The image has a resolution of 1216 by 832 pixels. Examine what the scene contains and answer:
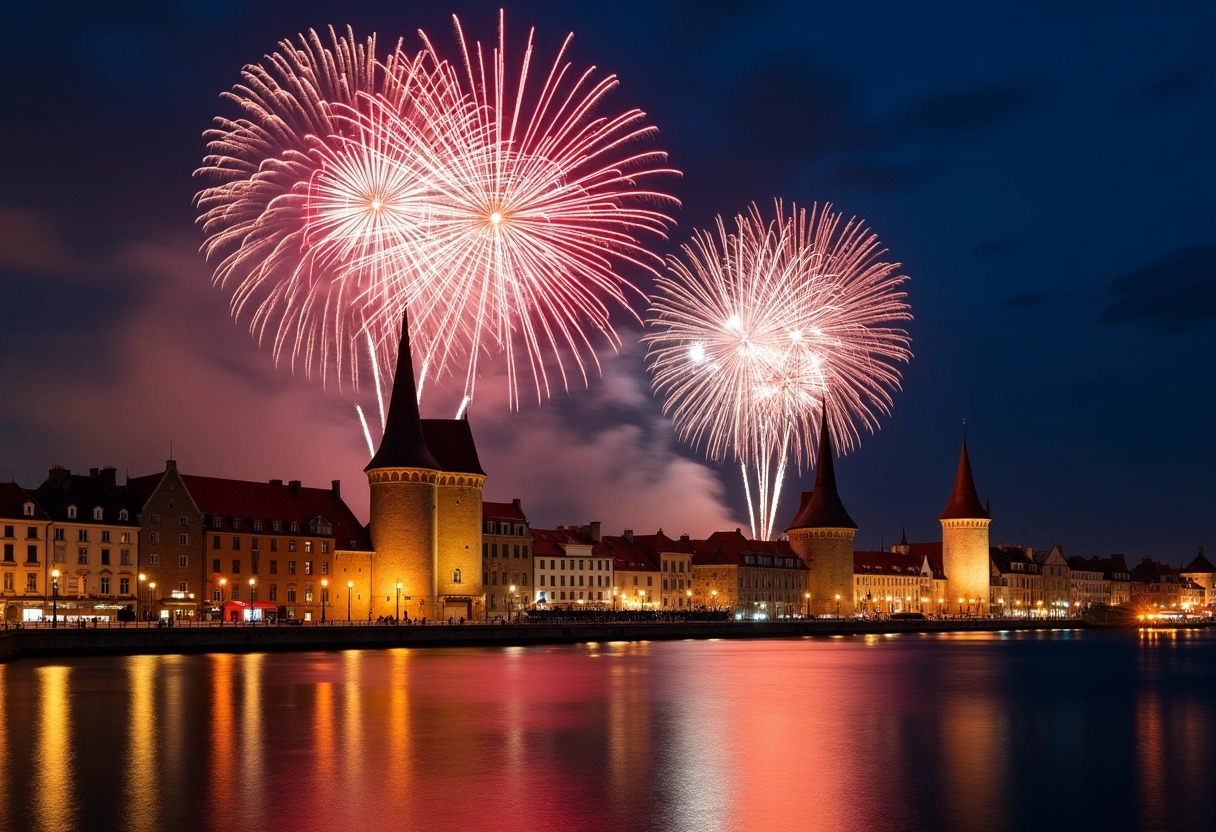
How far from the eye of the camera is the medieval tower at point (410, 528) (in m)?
73.1

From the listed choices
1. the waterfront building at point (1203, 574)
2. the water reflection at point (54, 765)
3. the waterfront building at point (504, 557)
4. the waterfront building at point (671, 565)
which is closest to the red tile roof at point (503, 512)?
the waterfront building at point (504, 557)

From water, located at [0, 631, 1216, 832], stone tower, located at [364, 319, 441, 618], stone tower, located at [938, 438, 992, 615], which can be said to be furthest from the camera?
stone tower, located at [938, 438, 992, 615]

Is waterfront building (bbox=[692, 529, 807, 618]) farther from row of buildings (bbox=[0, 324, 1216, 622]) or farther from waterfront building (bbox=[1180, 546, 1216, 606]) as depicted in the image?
waterfront building (bbox=[1180, 546, 1216, 606])

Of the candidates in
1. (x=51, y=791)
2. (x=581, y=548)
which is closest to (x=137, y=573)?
(x=581, y=548)

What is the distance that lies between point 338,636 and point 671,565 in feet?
160

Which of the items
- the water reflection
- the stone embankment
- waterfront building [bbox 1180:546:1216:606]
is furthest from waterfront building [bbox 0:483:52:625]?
waterfront building [bbox 1180:546:1216:606]

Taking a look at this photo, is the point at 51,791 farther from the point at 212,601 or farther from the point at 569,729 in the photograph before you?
the point at 212,601

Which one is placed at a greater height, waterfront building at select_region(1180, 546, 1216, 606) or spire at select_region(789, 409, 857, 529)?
spire at select_region(789, 409, 857, 529)

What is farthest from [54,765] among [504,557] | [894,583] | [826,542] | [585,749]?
[894,583]

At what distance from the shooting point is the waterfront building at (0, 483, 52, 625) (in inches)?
2379

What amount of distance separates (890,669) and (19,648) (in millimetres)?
33314

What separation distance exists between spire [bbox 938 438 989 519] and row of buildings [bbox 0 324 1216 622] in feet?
73.8

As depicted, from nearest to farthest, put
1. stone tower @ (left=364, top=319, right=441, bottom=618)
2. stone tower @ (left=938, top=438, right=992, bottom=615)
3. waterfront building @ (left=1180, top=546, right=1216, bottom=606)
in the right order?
stone tower @ (left=364, top=319, right=441, bottom=618)
stone tower @ (left=938, top=438, right=992, bottom=615)
waterfront building @ (left=1180, top=546, right=1216, bottom=606)

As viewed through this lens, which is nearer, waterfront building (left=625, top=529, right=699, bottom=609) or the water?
the water
